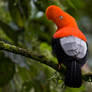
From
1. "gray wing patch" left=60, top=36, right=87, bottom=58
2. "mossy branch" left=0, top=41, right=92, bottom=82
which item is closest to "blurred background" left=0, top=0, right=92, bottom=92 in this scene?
"mossy branch" left=0, top=41, right=92, bottom=82

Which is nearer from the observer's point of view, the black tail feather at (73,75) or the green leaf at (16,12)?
the black tail feather at (73,75)

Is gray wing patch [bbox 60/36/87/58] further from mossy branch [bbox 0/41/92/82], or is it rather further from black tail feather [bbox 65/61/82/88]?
mossy branch [bbox 0/41/92/82]

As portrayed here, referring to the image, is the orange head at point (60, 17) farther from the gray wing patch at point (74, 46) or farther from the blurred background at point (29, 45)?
the gray wing patch at point (74, 46)

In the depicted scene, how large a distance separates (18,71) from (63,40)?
3.73 ft

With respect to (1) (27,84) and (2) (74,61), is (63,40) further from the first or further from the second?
(1) (27,84)

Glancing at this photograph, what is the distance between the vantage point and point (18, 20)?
3.95 metres

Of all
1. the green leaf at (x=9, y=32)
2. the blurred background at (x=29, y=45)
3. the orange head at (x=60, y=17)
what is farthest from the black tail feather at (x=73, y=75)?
the green leaf at (x=9, y=32)

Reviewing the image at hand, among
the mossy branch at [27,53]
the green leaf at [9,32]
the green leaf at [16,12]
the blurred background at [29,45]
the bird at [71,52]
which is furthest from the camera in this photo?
the green leaf at [9,32]

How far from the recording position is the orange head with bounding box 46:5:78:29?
133 inches

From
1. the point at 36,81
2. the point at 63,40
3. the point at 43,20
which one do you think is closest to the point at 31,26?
the point at 43,20

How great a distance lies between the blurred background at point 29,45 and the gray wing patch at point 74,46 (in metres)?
0.35

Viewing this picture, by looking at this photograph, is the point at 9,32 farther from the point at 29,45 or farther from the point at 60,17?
the point at 60,17

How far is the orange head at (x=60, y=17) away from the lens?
11.1ft

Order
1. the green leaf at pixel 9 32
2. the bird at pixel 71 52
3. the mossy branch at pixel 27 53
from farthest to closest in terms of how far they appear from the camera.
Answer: the green leaf at pixel 9 32
the bird at pixel 71 52
the mossy branch at pixel 27 53
